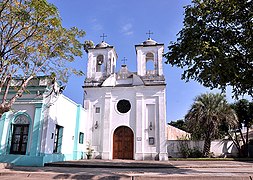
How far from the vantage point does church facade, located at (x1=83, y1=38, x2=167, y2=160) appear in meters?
15.8

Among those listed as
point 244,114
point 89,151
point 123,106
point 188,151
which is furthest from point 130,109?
point 244,114

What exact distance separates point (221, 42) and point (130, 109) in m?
9.56

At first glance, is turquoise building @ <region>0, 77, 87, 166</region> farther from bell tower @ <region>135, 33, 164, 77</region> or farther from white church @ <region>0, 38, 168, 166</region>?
bell tower @ <region>135, 33, 164, 77</region>

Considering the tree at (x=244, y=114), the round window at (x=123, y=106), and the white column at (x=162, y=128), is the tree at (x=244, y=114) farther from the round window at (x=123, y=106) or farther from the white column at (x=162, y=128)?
the round window at (x=123, y=106)

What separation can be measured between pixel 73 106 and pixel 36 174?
7.19m

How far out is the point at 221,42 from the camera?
8227 mm

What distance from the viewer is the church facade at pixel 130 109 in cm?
1578

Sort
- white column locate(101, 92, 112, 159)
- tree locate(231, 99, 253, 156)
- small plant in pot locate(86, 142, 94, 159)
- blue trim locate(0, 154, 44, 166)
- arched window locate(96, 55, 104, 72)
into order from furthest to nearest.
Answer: tree locate(231, 99, 253, 156) → arched window locate(96, 55, 104, 72) → small plant in pot locate(86, 142, 94, 159) → white column locate(101, 92, 112, 159) → blue trim locate(0, 154, 44, 166)

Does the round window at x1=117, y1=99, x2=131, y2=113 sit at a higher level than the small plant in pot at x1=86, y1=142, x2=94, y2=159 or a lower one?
higher

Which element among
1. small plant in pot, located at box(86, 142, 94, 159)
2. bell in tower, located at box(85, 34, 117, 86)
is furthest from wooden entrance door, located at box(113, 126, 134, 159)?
bell in tower, located at box(85, 34, 117, 86)

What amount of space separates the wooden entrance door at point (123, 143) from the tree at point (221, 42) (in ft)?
28.4

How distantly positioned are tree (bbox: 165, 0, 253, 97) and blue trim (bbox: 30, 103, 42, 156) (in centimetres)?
762

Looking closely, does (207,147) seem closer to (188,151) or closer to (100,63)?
(188,151)

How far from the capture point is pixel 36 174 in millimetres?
7941
